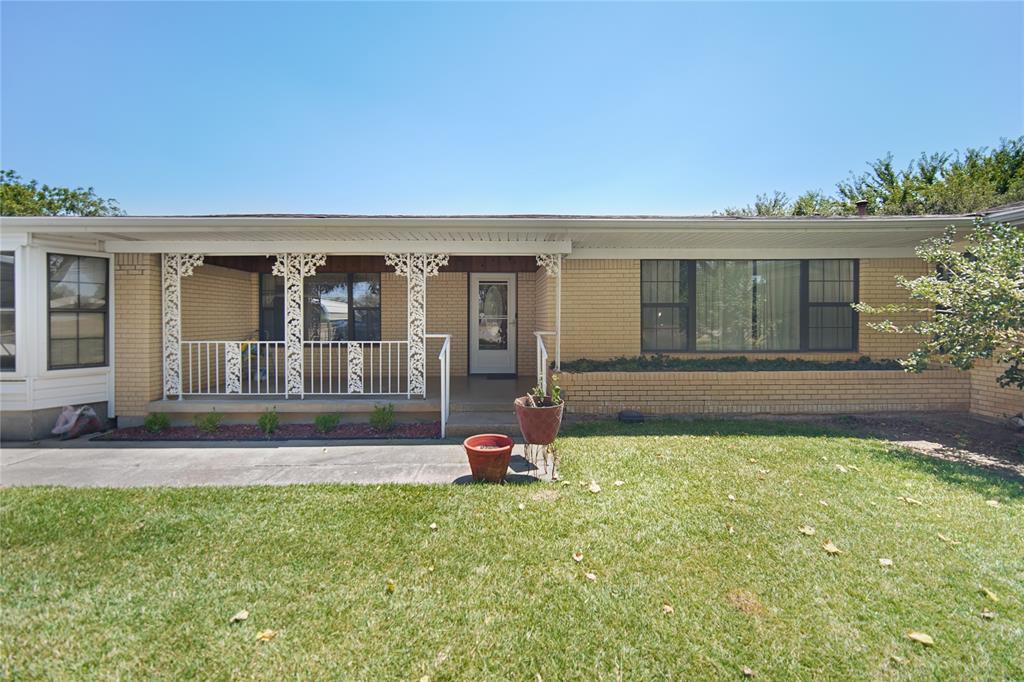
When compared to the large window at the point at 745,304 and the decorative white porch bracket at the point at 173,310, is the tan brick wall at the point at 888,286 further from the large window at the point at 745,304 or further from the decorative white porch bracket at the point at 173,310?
the decorative white porch bracket at the point at 173,310

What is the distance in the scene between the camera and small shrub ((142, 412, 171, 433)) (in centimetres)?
676

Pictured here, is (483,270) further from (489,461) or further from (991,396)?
(991,396)

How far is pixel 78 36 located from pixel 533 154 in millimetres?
10715

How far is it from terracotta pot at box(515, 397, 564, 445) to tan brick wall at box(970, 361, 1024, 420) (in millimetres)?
6523

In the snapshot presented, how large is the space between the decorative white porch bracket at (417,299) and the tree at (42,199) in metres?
23.1

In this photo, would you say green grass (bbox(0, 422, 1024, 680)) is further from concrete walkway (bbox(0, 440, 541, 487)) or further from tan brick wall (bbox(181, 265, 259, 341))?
tan brick wall (bbox(181, 265, 259, 341))

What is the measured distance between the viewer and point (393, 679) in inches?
85.6

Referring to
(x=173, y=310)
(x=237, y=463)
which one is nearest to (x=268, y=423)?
(x=237, y=463)

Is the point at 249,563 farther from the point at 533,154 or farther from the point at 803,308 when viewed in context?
the point at 533,154

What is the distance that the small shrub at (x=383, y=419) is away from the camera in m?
6.77

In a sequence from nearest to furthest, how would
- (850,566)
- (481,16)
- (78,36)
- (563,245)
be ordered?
(850,566), (563,245), (78,36), (481,16)

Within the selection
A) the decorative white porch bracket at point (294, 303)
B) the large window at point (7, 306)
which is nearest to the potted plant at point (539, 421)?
the decorative white porch bracket at point (294, 303)

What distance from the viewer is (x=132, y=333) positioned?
7.25 meters

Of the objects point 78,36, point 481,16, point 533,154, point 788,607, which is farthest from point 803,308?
point 78,36
